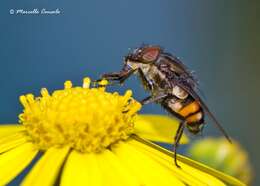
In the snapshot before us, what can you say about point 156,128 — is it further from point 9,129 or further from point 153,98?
point 9,129

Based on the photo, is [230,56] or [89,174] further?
[230,56]

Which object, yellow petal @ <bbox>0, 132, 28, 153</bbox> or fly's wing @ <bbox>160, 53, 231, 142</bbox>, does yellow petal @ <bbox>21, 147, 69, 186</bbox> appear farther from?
fly's wing @ <bbox>160, 53, 231, 142</bbox>

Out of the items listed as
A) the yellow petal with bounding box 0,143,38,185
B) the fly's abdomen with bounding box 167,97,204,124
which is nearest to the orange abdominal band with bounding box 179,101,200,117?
the fly's abdomen with bounding box 167,97,204,124

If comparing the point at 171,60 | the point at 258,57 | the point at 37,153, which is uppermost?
the point at 171,60

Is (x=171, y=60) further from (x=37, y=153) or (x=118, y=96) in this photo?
(x=37, y=153)

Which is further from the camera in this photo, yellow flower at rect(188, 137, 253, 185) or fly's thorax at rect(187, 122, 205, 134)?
yellow flower at rect(188, 137, 253, 185)

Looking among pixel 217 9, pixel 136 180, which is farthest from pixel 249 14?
pixel 136 180
